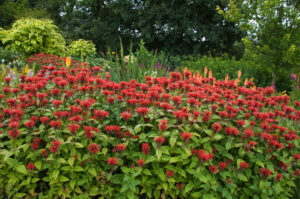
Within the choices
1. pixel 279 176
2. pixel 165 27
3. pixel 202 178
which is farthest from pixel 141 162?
pixel 165 27

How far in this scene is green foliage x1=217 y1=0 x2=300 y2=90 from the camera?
290 inches

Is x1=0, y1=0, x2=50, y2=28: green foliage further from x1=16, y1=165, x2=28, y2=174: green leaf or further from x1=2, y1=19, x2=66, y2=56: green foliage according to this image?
x1=16, y1=165, x2=28, y2=174: green leaf

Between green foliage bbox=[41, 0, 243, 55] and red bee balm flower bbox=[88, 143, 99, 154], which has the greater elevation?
green foliage bbox=[41, 0, 243, 55]

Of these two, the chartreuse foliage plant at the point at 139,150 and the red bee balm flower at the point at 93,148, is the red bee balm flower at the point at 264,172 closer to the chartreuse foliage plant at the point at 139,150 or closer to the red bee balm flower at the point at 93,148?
the chartreuse foliage plant at the point at 139,150

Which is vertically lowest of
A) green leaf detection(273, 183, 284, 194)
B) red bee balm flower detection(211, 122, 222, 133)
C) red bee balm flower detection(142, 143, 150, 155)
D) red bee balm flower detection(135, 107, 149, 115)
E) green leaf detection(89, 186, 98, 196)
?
green leaf detection(89, 186, 98, 196)

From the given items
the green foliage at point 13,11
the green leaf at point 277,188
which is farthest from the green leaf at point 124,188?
the green foliage at point 13,11

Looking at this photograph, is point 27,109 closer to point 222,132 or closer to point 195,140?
point 195,140

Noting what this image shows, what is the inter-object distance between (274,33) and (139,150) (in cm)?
721

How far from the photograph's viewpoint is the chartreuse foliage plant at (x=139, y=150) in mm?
2041

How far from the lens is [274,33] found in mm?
7836

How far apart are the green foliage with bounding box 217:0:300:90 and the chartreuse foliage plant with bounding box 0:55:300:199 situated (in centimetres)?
586

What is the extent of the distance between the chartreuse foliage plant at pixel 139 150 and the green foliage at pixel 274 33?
5.86 meters

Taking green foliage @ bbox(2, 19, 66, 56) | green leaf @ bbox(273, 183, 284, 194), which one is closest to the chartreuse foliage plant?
green leaf @ bbox(273, 183, 284, 194)

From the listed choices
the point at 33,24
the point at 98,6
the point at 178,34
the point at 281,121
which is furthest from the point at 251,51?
the point at 98,6
